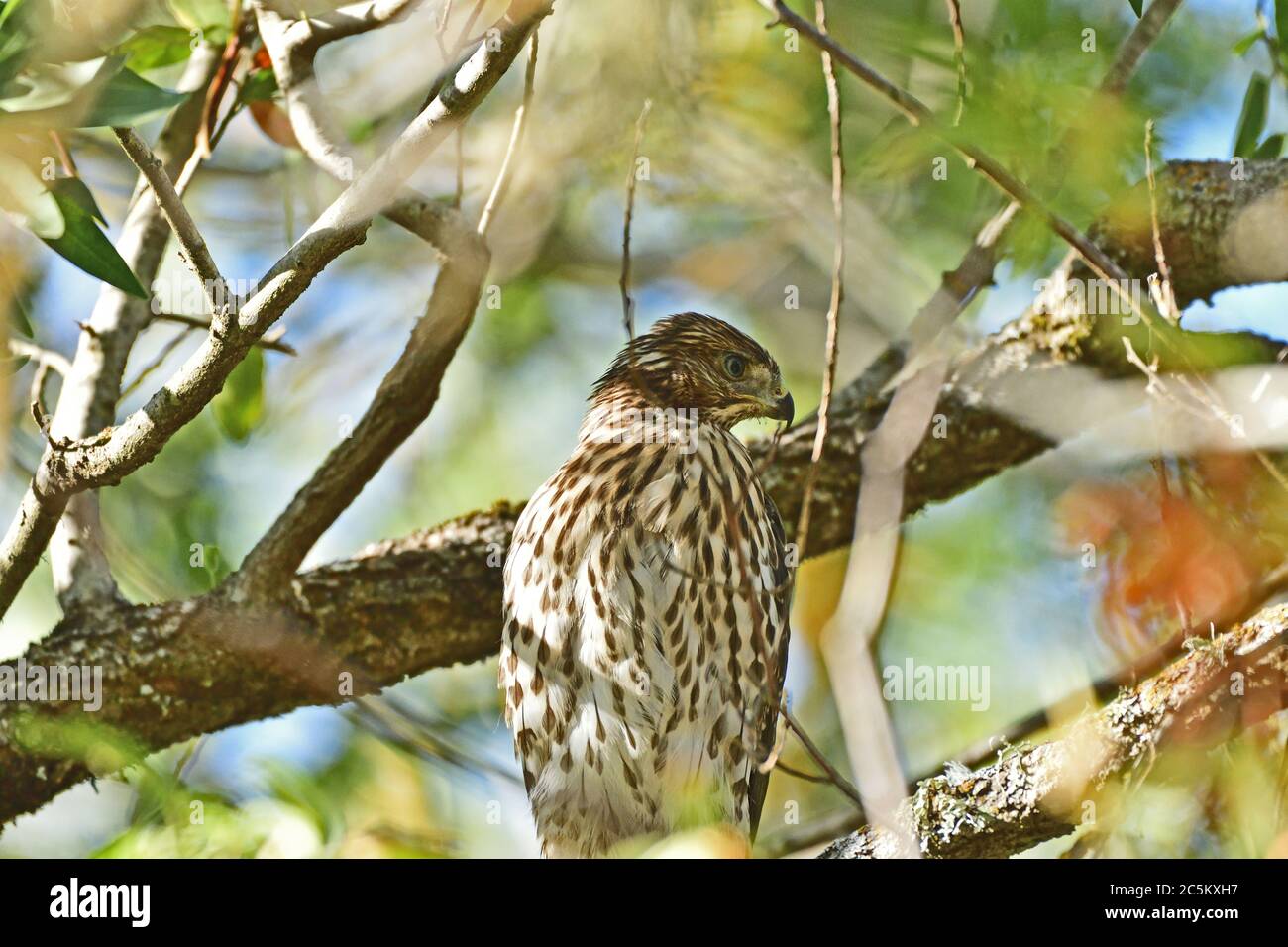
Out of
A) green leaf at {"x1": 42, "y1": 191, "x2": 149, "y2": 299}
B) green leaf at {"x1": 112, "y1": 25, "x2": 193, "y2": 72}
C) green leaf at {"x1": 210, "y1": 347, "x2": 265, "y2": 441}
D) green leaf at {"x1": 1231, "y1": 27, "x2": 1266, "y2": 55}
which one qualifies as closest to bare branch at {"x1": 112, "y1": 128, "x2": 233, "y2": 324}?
green leaf at {"x1": 42, "y1": 191, "x2": 149, "y2": 299}

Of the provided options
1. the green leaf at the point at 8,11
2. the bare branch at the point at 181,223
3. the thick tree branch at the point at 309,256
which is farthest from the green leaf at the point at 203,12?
the thick tree branch at the point at 309,256

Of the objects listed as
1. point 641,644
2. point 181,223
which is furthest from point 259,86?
point 641,644

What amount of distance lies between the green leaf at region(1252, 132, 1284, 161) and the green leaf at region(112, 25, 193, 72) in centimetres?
353

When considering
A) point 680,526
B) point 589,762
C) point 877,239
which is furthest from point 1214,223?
point 589,762

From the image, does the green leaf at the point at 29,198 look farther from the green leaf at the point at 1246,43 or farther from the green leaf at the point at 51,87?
the green leaf at the point at 1246,43

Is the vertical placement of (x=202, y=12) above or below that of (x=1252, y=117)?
above

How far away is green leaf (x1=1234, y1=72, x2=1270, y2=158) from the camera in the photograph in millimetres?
4348

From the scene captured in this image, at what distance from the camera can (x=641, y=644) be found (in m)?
3.97

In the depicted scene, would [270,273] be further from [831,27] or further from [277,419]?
[277,419]

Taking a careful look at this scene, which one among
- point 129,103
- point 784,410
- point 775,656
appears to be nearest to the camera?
point 129,103

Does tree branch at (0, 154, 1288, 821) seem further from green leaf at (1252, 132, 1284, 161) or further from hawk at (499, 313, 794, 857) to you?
hawk at (499, 313, 794, 857)

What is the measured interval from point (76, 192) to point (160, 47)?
3.25ft

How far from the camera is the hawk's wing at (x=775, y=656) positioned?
13.7ft

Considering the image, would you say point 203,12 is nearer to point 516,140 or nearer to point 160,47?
point 160,47
